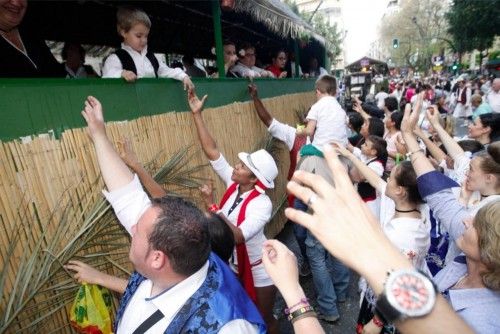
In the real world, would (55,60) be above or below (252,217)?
above

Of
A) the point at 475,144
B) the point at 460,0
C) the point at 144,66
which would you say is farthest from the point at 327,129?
the point at 460,0

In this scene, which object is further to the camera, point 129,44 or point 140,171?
point 129,44

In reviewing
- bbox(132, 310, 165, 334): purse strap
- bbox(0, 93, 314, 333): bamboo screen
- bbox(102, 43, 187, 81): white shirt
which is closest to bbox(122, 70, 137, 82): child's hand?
bbox(102, 43, 187, 81): white shirt

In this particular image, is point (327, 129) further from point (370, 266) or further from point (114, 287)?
point (370, 266)

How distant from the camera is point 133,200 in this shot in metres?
2.16

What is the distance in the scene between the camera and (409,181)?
2641mm

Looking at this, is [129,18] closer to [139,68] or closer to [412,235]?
[139,68]

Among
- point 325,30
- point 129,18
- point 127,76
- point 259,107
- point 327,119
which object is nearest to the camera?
point 127,76

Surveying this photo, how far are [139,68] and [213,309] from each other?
2.32 m

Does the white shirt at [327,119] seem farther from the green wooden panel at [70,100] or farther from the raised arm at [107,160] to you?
the raised arm at [107,160]

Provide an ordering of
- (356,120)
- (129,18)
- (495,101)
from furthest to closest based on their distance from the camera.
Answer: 1. (495,101)
2. (356,120)
3. (129,18)

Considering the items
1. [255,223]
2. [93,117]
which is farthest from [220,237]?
[93,117]

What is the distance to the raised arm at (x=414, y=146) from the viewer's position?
227 centimetres

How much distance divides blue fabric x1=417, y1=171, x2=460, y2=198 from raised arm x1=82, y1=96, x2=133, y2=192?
1865 millimetres
